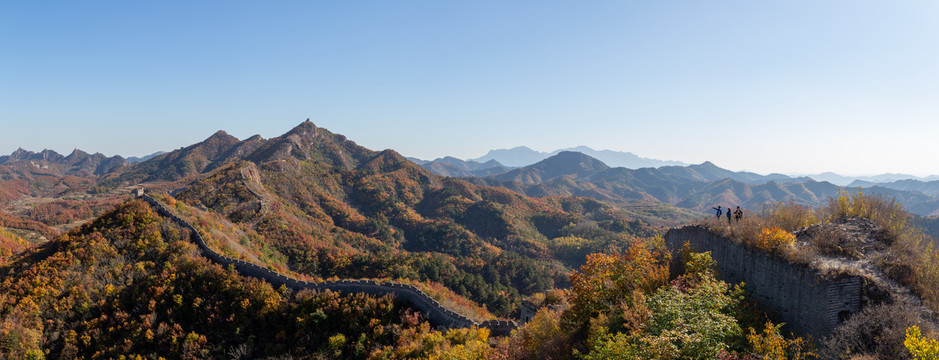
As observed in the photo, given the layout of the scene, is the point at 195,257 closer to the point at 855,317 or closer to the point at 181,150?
the point at 855,317

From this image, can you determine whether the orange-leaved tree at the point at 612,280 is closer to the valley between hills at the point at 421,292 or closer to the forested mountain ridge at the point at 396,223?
the valley between hills at the point at 421,292

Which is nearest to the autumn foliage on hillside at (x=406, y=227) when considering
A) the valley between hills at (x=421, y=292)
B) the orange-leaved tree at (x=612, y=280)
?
the valley between hills at (x=421, y=292)

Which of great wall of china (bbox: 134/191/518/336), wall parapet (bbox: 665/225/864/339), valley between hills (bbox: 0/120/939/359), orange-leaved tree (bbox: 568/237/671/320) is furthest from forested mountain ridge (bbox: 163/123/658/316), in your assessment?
wall parapet (bbox: 665/225/864/339)

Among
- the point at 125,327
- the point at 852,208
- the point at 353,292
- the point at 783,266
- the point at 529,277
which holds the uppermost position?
the point at 852,208

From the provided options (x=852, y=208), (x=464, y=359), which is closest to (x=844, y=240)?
(x=852, y=208)

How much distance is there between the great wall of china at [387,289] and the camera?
65.0ft

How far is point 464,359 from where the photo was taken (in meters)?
14.2

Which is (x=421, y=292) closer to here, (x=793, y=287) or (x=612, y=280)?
(x=612, y=280)

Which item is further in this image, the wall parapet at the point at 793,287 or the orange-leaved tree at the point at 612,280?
the orange-leaved tree at the point at 612,280

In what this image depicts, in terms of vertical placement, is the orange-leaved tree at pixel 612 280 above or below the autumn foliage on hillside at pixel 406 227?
above

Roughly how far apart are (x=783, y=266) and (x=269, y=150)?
14522 cm

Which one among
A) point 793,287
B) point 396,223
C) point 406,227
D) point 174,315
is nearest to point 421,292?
point 174,315

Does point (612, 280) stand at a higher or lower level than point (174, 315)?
higher

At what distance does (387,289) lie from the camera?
22078 millimetres
